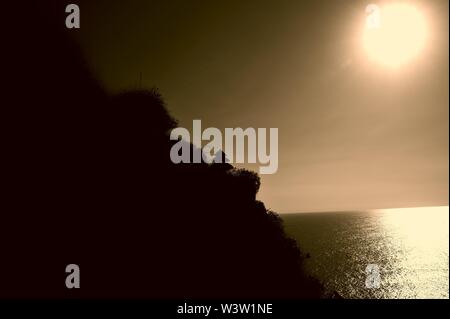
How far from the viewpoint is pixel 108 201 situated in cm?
2212

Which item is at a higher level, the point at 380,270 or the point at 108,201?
the point at 108,201

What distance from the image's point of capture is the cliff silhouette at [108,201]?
18.9 metres

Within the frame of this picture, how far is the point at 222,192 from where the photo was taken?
28172mm

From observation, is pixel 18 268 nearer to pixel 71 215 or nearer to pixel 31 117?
pixel 71 215

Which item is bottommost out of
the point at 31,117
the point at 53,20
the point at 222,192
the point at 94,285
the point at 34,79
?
the point at 94,285

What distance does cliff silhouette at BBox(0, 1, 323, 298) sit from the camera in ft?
61.9

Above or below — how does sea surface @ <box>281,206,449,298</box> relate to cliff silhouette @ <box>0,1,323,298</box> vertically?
below

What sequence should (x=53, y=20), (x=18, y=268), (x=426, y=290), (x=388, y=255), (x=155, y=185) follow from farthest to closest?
(x=388, y=255) < (x=426, y=290) < (x=53, y=20) < (x=155, y=185) < (x=18, y=268)

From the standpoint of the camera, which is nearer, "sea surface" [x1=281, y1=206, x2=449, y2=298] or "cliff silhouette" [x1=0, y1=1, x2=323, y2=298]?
"cliff silhouette" [x1=0, y1=1, x2=323, y2=298]

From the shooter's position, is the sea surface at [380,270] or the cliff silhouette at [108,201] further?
the sea surface at [380,270]

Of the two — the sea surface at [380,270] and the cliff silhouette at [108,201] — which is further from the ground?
the cliff silhouette at [108,201]
